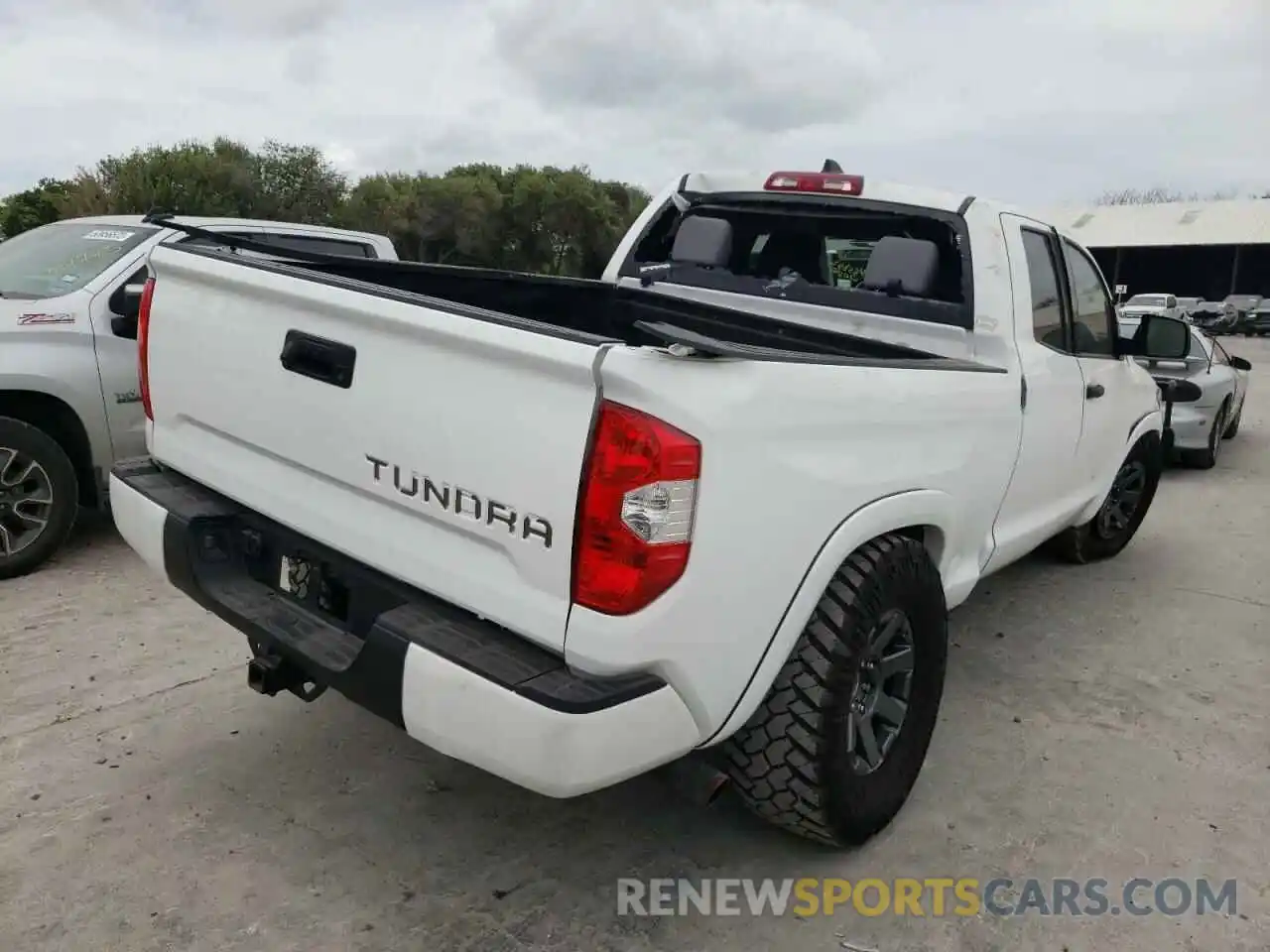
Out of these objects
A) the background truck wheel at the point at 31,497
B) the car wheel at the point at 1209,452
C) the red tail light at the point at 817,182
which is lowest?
the car wheel at the point at 1209,452

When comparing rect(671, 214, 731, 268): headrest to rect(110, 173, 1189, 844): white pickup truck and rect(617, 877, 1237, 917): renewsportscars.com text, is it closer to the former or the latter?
rect(110, 173, 1189, 844): white pickup truck

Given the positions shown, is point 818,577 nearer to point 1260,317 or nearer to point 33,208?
point 33,208

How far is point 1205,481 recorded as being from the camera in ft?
28.9

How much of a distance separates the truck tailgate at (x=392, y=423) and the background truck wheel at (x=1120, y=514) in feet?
14.0

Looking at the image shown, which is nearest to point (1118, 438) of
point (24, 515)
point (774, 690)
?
point (774, 690)

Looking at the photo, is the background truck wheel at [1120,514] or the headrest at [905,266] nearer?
the headrest at [905,266]

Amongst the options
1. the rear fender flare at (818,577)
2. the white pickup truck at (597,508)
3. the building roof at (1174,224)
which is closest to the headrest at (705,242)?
the white pickup truck at (597,508)

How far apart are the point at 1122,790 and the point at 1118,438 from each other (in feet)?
7.29

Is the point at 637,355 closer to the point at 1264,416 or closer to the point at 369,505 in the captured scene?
the point at 369,505

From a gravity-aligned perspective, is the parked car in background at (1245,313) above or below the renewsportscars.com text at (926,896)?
below

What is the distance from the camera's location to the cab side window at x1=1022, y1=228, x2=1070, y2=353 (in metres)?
3.90

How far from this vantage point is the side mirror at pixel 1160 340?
4.80 m

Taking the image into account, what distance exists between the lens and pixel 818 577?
240 centimetres

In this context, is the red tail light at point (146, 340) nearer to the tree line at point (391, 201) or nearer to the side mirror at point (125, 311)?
the side mirror at point (125, 311)
